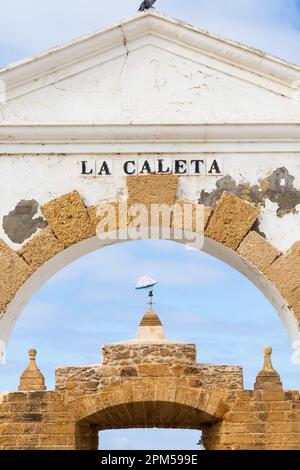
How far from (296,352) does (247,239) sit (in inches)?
44.2

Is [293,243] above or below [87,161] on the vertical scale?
below

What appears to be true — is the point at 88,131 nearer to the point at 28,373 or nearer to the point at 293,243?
the point at 293,243

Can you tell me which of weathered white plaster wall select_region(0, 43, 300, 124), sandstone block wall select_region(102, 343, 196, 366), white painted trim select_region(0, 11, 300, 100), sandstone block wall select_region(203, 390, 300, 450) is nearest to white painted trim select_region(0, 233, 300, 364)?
sandstone block wall select_region(203, 390, 300, 450)

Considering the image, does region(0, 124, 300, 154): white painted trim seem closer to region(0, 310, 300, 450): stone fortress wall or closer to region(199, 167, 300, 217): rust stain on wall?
region(199, 167, 300, 217): rust stain on wall

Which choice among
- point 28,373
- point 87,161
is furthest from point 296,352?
point 28,373

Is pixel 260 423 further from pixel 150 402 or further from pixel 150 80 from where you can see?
pixel 150 80

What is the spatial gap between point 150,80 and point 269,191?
60.1 inches

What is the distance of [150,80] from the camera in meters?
10.8

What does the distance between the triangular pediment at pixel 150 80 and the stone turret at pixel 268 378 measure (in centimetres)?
325

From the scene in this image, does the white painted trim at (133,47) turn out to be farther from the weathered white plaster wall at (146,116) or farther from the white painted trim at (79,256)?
the white painted trim at (79,256)

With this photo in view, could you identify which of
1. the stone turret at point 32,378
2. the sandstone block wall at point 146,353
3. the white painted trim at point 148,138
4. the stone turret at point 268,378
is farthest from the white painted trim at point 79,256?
the sandstone block wall at point 146,353

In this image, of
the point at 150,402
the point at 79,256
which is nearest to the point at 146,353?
the point at 150,402

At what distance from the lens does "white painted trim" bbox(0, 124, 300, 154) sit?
10633mm
